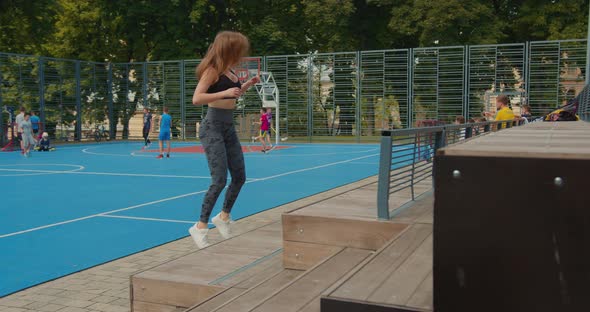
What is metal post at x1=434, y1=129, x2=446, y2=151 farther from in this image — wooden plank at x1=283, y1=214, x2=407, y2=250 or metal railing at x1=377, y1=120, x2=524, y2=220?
wooden plank at x1=283, y1=214, x2=407, y2=250

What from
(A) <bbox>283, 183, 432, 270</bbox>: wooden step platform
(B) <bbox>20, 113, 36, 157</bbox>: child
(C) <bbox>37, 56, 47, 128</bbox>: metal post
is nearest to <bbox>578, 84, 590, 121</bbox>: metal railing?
(A) <bbox>283, 183, 432, 270</bbox>: wooden step platform

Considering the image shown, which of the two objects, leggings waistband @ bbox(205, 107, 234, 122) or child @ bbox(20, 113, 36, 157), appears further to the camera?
child @ bbox(20, 113, 36, 157)

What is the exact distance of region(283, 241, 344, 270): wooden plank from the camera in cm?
453

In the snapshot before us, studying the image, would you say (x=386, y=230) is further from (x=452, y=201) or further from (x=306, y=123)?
(x=306, y=123)

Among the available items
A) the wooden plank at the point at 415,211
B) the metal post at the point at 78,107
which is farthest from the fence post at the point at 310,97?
the wooden plank at the point at 415,211

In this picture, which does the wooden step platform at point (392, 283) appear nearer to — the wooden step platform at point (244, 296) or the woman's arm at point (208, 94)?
the wooden step platform at point (244, 296)

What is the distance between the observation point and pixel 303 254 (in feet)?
15.3

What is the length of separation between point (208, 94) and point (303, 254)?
5.26 feet

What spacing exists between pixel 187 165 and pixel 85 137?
17.9 m

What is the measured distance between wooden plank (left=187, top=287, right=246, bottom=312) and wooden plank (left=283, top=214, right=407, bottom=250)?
792 millimetres

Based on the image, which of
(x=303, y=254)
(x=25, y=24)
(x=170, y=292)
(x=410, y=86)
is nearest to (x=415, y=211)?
(x=303, y=254)

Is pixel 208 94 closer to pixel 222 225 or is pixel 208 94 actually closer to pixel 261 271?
pixel 222 225

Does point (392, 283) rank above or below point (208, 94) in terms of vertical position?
below

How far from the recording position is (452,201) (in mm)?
1814
